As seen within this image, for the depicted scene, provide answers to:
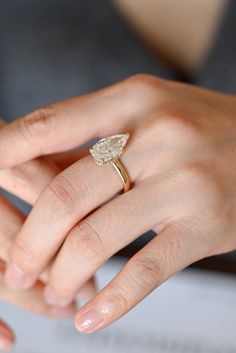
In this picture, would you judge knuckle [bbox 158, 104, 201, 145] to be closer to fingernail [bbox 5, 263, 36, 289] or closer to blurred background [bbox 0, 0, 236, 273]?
fingernail [bbox 5, 263, 36, 289]

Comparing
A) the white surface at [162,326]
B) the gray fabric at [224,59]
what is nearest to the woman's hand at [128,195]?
the white surface at [162,326]

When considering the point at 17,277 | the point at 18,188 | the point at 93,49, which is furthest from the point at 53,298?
the point at 93,49

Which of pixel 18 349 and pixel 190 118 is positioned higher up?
pixel 190 118

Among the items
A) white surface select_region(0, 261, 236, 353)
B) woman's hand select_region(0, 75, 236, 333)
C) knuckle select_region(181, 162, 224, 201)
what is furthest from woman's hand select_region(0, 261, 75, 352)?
knuckle select_region(181, 162, 224, 201)

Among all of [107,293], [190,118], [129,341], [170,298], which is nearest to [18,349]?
[129,341]

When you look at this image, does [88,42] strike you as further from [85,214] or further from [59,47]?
[85,214]

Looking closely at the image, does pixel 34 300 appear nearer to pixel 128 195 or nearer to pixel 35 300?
pixel 35 300
